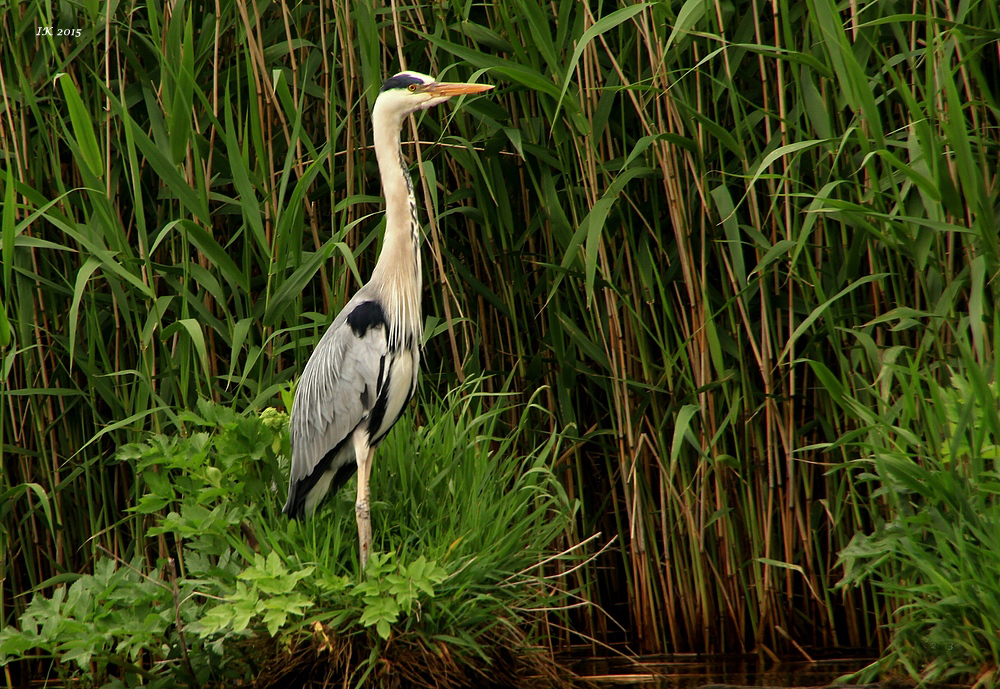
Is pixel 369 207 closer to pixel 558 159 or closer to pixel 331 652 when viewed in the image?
pixel 558 159

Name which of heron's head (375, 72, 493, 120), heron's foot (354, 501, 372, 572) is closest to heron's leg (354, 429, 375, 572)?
heron's foot (354, 501, 372, 572)

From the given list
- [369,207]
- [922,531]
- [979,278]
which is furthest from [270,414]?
[979,278]

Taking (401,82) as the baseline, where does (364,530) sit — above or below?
below

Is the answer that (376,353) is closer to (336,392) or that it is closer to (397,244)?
(336,392)

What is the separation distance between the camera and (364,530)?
291cm

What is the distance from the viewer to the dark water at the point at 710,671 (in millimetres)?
3170

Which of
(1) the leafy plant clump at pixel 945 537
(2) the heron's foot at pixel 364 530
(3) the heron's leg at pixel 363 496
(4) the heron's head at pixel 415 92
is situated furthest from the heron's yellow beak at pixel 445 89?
(1) the leafy plant clump at pixel 945 537

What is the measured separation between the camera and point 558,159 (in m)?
3.61

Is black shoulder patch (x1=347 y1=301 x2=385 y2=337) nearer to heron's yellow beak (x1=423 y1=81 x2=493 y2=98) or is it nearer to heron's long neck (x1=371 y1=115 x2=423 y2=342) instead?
heron's long neck (x1=371 y1=115 x2=423 y2=342)

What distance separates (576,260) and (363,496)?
1.15 m

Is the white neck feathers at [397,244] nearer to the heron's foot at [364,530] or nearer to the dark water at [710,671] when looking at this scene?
the heron's foot at [364,530]

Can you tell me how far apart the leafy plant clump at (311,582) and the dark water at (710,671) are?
39 centimetres

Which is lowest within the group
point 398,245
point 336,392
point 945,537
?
point 945,537

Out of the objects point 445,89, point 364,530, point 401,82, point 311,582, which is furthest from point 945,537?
point 401,82
